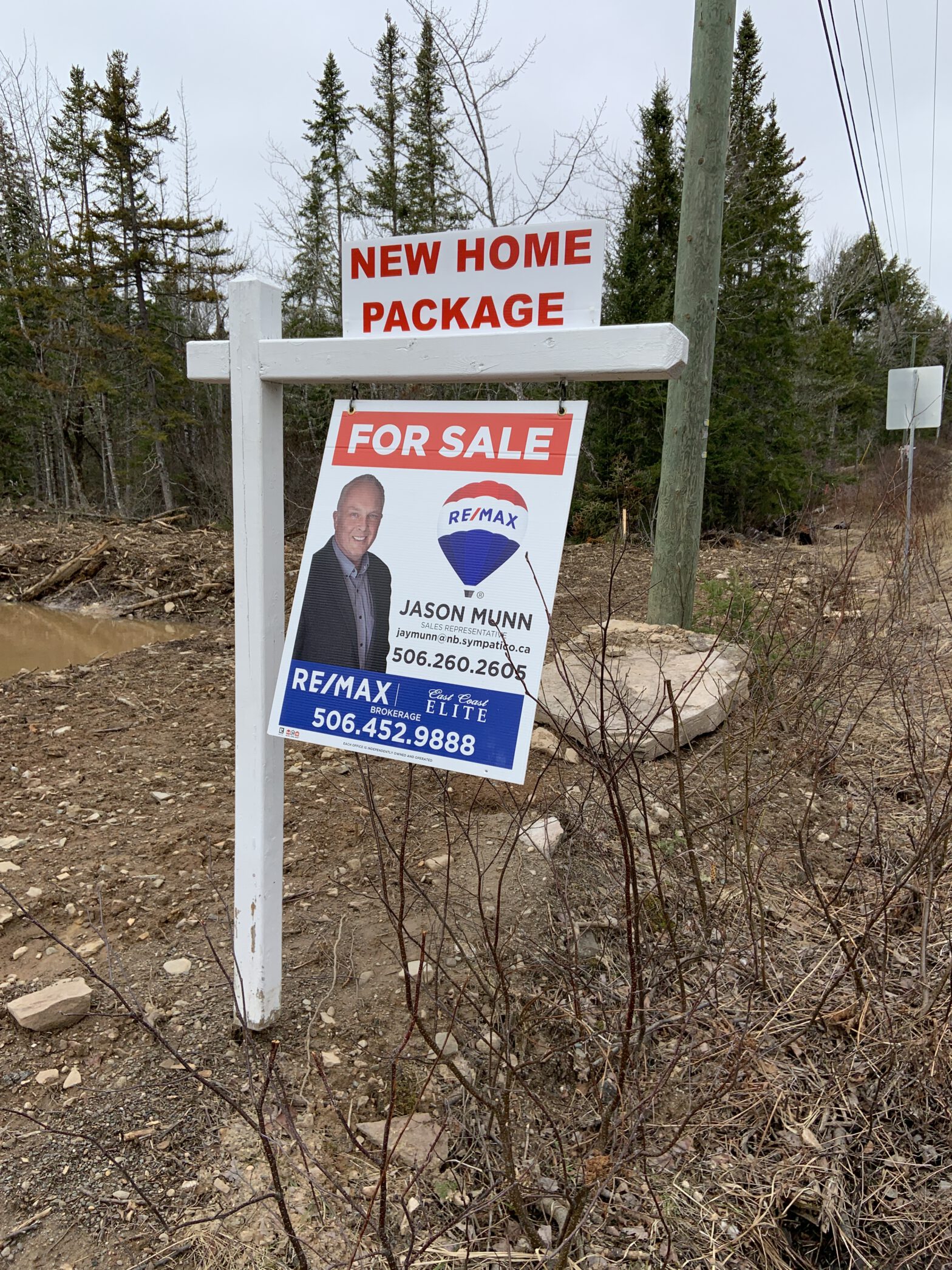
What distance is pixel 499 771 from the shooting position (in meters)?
1.73

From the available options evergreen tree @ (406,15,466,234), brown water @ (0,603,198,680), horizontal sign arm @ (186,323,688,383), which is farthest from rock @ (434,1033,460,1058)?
evergreen tree @ (406,15,466,234)

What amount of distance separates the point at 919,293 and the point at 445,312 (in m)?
50.7

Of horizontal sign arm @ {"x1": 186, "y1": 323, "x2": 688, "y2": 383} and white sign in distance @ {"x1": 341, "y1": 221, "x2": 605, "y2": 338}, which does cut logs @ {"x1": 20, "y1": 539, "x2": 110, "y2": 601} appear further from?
white sign in distance @ {"x1": 341, "y1": 221, "x2": 605, "y2": 338}

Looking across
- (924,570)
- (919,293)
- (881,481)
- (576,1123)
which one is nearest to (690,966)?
(576,1123)

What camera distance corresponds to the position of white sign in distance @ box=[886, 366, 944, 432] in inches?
420

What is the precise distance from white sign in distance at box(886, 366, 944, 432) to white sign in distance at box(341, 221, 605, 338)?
10.3 meters

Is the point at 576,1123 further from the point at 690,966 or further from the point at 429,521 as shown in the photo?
the point at 429,521

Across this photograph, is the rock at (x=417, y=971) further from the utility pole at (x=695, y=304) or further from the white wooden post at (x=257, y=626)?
the utility pole at (x=695, y=304)

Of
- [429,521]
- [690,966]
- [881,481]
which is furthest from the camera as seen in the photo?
[881,481]

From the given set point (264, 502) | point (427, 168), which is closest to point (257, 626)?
point (264, 502)

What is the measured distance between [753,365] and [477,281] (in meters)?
15.9

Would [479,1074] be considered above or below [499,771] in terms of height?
below

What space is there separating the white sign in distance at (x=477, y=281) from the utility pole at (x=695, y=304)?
4.00 meters

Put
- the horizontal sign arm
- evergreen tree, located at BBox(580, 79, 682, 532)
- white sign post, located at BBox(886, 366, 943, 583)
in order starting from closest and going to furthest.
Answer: the horizontal sign arm < white sign post, located at BBox(886, 366, 943, 583) < evergreen tree, located at BBox(580, 79, 682, 532)
